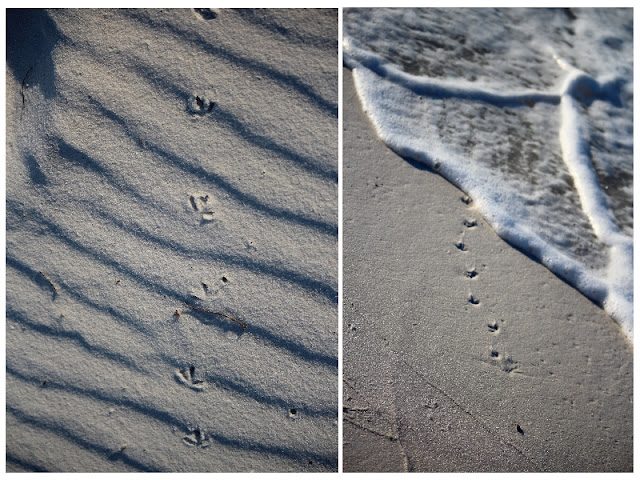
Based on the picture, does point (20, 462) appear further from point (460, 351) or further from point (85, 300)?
point (460, 351)

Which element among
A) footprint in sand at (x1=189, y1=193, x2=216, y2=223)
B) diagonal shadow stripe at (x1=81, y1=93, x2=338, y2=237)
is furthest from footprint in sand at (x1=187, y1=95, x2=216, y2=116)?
footprint in sand at (x1=189, y1=193, x2=216, y2=223)

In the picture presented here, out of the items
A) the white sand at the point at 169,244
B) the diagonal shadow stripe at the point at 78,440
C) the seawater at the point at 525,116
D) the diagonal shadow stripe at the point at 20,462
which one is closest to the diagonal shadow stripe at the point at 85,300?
the white sand at the point at 169,244

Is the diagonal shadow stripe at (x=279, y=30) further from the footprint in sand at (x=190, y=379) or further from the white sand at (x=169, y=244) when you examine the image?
the footprint in sand at (x=190, y=379)

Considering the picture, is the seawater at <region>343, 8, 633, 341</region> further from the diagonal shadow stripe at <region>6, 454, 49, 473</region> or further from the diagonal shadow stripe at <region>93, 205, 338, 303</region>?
the diagonal shadow stripe at <region>6, 454, 49, 473</region>

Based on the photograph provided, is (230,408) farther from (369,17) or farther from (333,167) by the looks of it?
(369,17)

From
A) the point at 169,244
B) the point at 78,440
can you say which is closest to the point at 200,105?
the point at 169,244
